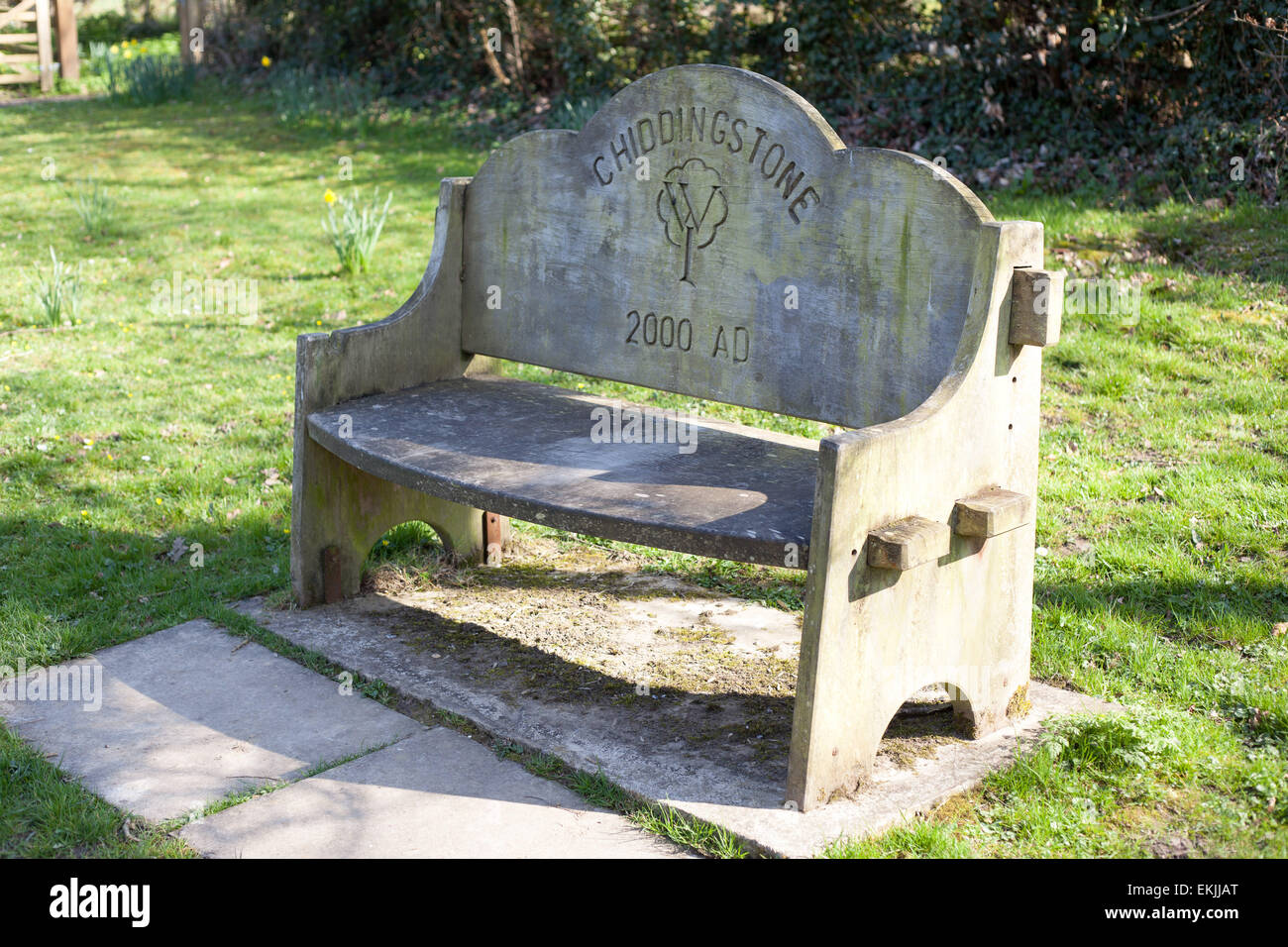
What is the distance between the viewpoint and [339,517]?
394 centimetres

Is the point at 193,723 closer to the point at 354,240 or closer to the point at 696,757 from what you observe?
the point at 696,757

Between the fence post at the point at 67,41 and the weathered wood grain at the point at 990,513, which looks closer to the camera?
the weathered wood grain at the point at 990,513

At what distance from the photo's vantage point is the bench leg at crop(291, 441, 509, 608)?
12.7ft

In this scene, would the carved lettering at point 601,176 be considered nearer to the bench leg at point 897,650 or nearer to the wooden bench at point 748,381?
the wooden bench at point 748,381

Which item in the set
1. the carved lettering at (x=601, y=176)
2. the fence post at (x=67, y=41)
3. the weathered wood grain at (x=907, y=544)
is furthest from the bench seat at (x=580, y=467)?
the fence post at (x=67, y=41)

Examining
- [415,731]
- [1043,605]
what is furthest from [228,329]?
[1043,605]

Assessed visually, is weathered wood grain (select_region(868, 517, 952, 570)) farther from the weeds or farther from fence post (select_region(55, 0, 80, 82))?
fence post (select_region(55, 0, 80, 82))

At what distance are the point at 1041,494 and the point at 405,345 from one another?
223 centimetres

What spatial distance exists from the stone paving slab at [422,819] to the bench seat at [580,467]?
604 mm

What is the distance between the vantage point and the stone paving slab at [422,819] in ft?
8.88

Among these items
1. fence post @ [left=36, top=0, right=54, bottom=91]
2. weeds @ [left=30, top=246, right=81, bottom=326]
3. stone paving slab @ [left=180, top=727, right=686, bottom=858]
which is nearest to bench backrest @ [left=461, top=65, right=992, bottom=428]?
stone paving slab @ [left=180, top=727, right=686, bottom=858]

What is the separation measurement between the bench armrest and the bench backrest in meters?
0.11

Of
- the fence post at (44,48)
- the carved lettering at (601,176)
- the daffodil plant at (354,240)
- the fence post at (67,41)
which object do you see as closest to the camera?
the carved lettering at (601,176)

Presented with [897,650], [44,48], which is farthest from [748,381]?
[44,48]
